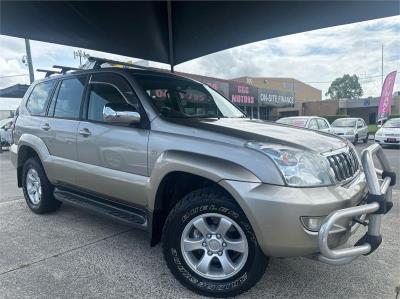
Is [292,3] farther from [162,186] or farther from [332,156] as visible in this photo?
[162,186]

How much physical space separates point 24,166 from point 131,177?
2.68m

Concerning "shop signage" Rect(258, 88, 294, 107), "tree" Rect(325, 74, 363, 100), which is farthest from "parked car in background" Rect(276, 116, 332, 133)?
"tree" Rect(325, 74, 363, 100)

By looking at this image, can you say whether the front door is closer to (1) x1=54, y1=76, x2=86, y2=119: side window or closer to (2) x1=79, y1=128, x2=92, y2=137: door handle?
(2) x1=79, y1=128, x2=92, y2=137: door handle

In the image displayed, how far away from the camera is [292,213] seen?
8.07 ft

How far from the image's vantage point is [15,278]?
320cm

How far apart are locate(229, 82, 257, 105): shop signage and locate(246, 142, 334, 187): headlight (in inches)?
863

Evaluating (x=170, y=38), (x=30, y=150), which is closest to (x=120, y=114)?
(x=30, y=150)

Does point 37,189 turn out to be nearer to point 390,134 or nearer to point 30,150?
point 30,150

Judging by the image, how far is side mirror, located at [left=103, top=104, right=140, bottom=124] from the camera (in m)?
3.27

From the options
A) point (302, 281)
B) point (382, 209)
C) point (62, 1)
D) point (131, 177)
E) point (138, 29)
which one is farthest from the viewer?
point (138, 29)

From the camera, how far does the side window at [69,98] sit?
14.0 ft

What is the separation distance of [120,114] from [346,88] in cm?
10853

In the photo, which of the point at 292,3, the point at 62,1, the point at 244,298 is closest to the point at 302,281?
the point at 244,298

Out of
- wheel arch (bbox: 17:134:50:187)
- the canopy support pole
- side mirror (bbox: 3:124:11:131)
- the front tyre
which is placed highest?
the canopy support pole
